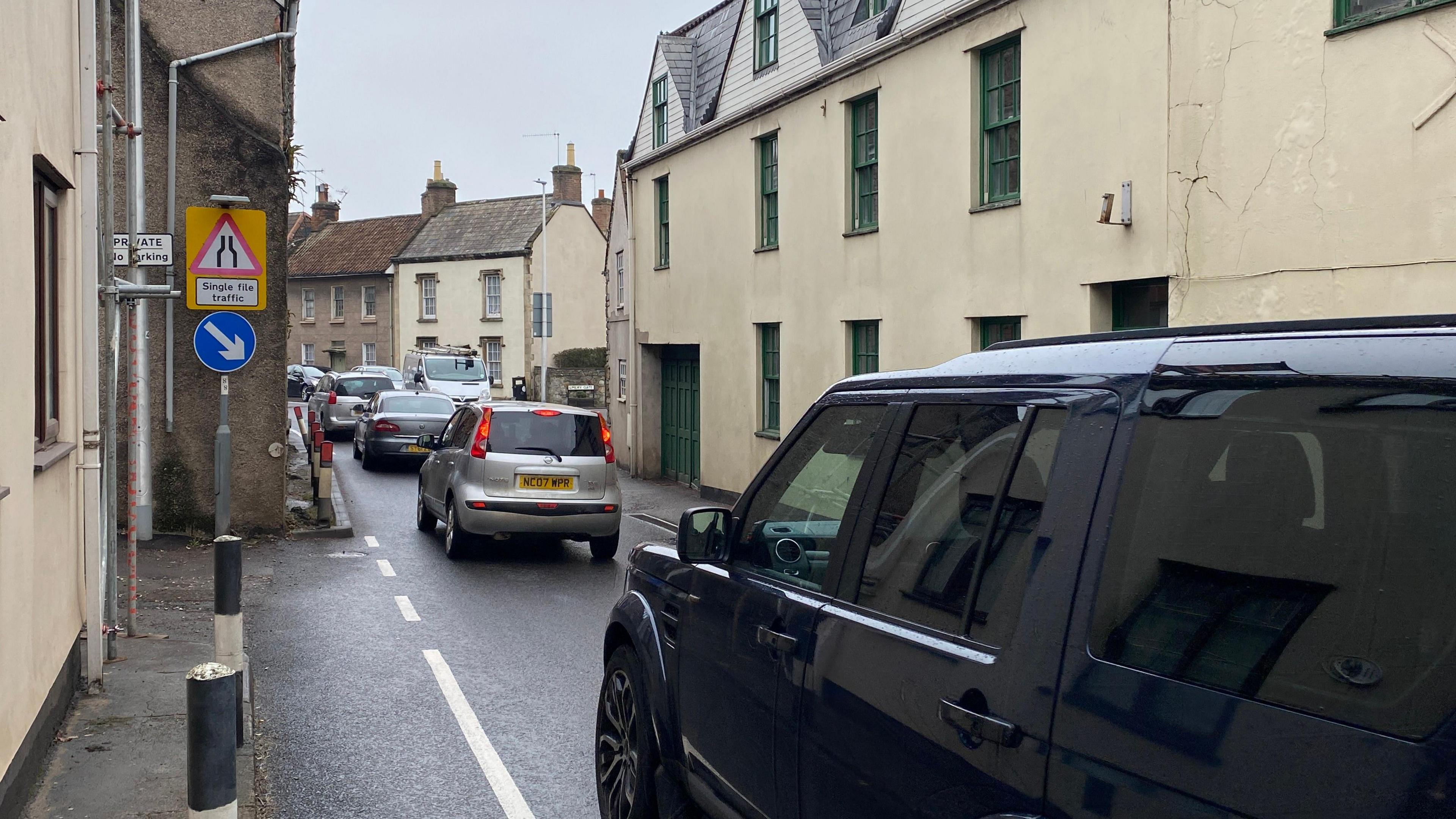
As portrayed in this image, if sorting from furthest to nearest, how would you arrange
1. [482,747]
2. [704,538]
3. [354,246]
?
[354,246] < [482,747] < [704,538]

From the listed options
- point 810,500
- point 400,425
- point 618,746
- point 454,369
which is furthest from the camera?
point 454,369

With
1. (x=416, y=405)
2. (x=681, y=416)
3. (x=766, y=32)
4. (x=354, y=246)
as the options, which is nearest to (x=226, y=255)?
(x=766, y=32)

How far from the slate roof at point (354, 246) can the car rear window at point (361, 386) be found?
24286 millimetres

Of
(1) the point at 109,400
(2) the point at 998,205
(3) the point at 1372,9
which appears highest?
(3) the point at 1372,9

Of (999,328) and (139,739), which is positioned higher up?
(999,328)

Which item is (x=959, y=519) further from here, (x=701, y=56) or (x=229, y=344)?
→ (x=701, y=56)

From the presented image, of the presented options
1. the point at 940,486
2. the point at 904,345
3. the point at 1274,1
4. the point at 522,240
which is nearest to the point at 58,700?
the point at 940,486

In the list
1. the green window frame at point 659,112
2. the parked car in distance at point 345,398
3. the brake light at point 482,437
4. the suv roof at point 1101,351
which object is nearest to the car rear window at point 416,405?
the parked car in distance at point 345,398

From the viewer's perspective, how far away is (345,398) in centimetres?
3356

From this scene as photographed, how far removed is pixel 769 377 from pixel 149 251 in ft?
37.3

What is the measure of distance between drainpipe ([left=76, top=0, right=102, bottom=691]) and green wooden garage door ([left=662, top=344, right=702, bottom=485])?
15.2 meters

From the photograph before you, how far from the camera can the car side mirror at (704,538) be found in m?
4.41

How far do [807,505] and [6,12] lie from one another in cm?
395

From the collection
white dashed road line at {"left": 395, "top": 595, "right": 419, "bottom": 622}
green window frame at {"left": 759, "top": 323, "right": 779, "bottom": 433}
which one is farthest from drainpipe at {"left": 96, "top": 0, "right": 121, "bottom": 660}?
green window frame at {"left": 759, "top": 323, "right": 779, "bottom": 433}
